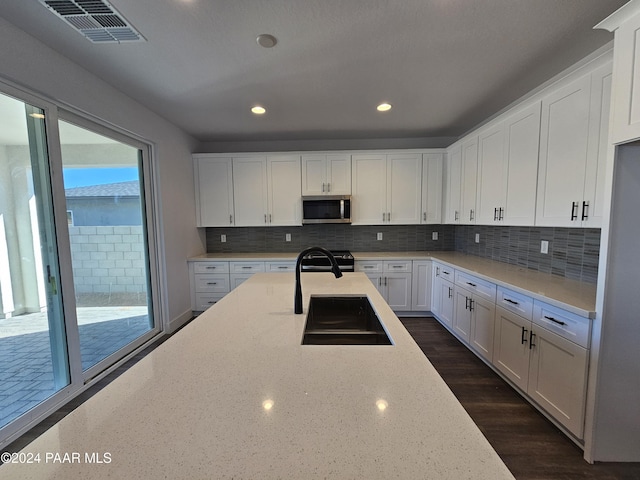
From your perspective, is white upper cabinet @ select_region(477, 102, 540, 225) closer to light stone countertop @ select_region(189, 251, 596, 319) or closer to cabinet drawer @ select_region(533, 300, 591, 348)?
light stone countertop @ select_region(189, 251, 596, 319)

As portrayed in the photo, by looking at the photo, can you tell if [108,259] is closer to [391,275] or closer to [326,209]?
[326,209]

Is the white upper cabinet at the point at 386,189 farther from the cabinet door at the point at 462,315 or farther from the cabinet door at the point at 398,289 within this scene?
the cabinet door at the point at 462,315

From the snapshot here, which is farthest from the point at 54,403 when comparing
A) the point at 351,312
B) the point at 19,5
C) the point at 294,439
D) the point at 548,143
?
the point at 548,143

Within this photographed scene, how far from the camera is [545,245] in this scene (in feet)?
7.92

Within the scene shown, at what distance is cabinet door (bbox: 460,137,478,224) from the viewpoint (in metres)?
2.94

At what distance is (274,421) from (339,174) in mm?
3439

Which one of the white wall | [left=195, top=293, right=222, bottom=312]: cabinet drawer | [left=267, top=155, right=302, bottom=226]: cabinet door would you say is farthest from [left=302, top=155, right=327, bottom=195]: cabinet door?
[left=195, top=293, right=222, bottom=312]: cabinet drawer

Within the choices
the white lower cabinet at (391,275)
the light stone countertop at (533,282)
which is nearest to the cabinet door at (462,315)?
the light stone countertop at (533,282)

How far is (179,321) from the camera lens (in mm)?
3418

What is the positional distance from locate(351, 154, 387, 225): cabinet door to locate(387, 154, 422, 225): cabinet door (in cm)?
9

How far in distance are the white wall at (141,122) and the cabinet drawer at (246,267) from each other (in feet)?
2.15

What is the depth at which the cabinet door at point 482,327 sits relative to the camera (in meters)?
2.28

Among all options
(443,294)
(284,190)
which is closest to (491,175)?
(443,294)

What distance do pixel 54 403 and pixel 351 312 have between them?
7.59ft
